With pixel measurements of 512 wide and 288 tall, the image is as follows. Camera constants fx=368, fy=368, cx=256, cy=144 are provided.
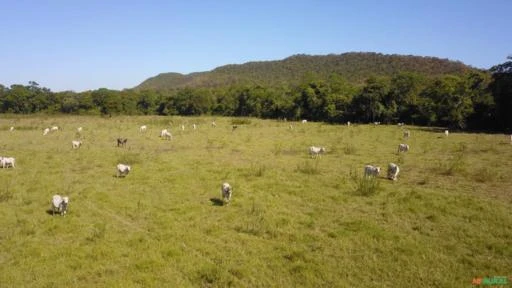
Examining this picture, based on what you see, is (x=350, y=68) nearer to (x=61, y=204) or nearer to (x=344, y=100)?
(x=344, y=100)

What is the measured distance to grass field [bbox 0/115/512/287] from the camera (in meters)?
8.30

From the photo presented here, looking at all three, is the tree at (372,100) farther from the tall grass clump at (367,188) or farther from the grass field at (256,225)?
the tall grass clump at (367,188)

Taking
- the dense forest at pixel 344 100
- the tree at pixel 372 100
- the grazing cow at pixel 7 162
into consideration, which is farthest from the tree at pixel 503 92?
the grazing cow at pixel 7 162

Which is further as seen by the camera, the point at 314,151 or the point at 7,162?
the point at 314,151

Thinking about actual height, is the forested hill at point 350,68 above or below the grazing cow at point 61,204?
above

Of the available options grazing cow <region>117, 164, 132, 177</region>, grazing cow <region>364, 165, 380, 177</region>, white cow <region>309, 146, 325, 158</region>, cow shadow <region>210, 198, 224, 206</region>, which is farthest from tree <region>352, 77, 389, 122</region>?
cow shadow <region>210, 198, 224, 206</region>

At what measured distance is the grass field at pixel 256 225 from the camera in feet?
27.2

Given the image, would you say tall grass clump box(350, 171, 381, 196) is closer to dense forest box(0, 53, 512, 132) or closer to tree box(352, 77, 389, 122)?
dense forest box(0, 53, 512, 132)

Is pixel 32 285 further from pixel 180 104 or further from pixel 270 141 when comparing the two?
pixel 180 104

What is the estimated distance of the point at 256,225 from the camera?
1130 centimetres

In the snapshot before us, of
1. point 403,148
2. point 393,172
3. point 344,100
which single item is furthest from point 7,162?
point 344,100

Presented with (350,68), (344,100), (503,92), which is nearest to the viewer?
(503,92)

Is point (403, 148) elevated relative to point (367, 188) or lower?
elevated

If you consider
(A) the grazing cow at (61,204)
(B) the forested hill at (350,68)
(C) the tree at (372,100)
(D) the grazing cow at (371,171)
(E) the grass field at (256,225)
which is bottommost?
(E) the grass field at (256,225)
